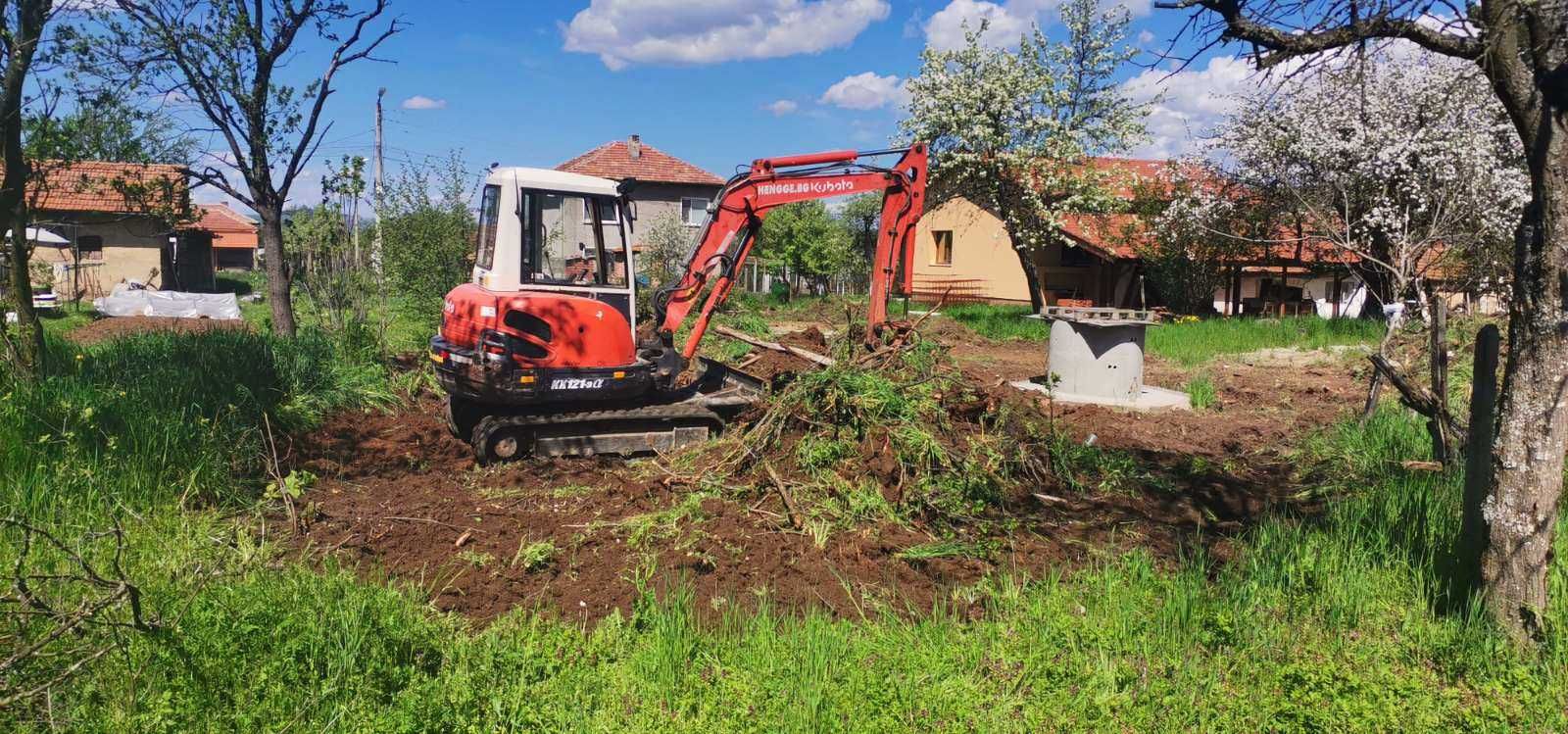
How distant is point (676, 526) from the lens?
249 inches

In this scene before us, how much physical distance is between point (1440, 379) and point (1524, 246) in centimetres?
245

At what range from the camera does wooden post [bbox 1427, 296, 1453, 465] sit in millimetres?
6223

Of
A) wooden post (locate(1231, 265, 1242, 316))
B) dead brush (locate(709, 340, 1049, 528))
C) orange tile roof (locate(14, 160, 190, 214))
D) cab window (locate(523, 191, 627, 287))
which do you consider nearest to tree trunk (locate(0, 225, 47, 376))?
orange tile roof (locate(14, 160, 190, 214))

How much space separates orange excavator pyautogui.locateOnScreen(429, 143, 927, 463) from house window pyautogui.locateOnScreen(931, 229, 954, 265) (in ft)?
85.4

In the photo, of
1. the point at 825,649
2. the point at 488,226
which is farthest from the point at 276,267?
the point at 825,649

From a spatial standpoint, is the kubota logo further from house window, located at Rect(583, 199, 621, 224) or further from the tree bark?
the tree bark

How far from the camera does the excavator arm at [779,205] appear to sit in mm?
9305

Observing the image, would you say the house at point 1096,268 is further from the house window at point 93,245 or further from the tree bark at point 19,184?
the house window at point 93,245

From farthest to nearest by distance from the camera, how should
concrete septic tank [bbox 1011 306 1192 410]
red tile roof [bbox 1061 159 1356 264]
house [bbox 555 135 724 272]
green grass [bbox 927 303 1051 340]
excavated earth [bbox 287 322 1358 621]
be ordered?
house [bbox 555 135 724 272] < red tile roof [bbox 1061 159 1356 264] < green grass [bbox 927 303 1051 340] < concrete septic tank [bbox 1011 306 1192 410] < excavated earth [bbox 287 322 1358 621]

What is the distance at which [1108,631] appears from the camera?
4457 mm

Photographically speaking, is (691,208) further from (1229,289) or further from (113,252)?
(1229,289)

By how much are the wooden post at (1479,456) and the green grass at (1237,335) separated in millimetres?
11514

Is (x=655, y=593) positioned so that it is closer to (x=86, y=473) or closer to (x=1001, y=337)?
(x=86, y=473)

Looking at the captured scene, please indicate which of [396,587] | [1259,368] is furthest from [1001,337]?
[396,587]
